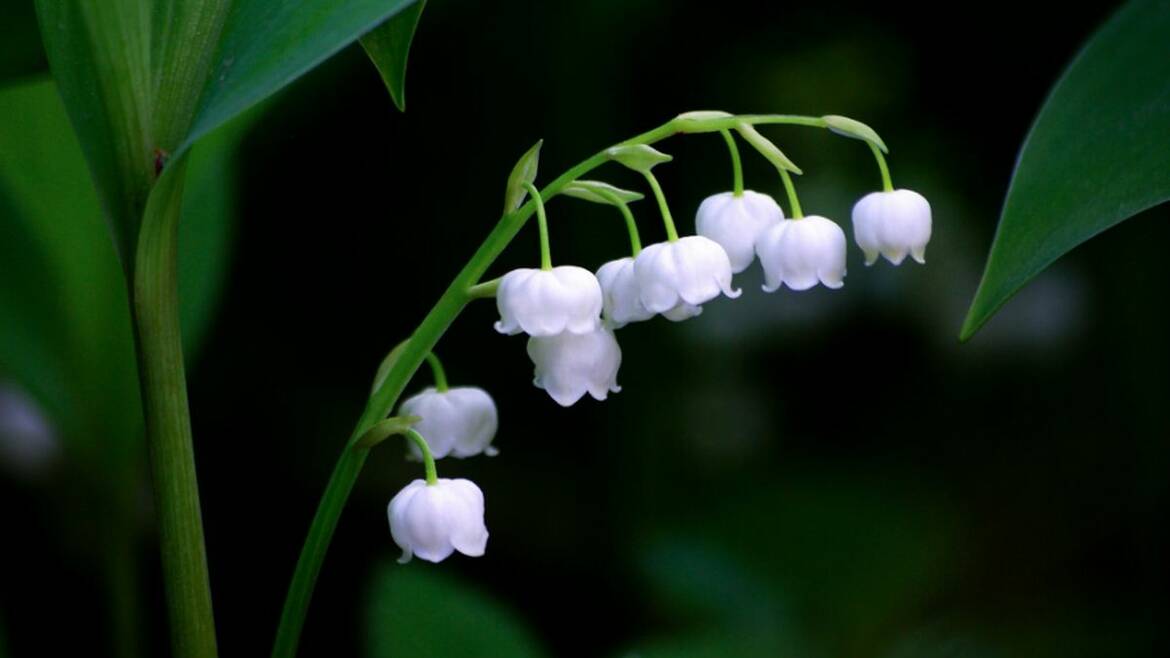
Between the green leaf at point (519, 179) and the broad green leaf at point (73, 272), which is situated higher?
the broad green leaf at point (73, 272)

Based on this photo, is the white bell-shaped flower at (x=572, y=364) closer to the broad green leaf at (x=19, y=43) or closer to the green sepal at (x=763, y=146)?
the green sepal at (x=763, y=146)

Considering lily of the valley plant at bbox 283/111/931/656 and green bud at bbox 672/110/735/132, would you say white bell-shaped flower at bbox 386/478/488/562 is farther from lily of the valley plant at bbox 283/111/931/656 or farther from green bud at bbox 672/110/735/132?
green bud at bbox 672/110/735/132

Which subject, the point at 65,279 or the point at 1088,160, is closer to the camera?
the point at 1088,160

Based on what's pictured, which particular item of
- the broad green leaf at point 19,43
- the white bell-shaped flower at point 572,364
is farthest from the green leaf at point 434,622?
the broad green leaf at point 19,43

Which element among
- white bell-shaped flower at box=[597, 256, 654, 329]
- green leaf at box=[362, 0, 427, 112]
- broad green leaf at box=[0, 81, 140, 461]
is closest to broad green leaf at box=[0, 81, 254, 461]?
broad green leaf at box=[0, 81, 140, 461]

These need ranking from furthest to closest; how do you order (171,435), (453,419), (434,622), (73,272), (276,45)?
(73,272) < (434,622) < (453,419) < (171,435) < (276,45)

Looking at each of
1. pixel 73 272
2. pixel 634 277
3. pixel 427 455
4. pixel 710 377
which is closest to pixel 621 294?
pixel 634 277

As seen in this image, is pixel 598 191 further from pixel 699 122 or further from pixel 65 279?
pixel 65 279

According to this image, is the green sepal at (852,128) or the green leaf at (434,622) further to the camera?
the green leaf at (434,622)
